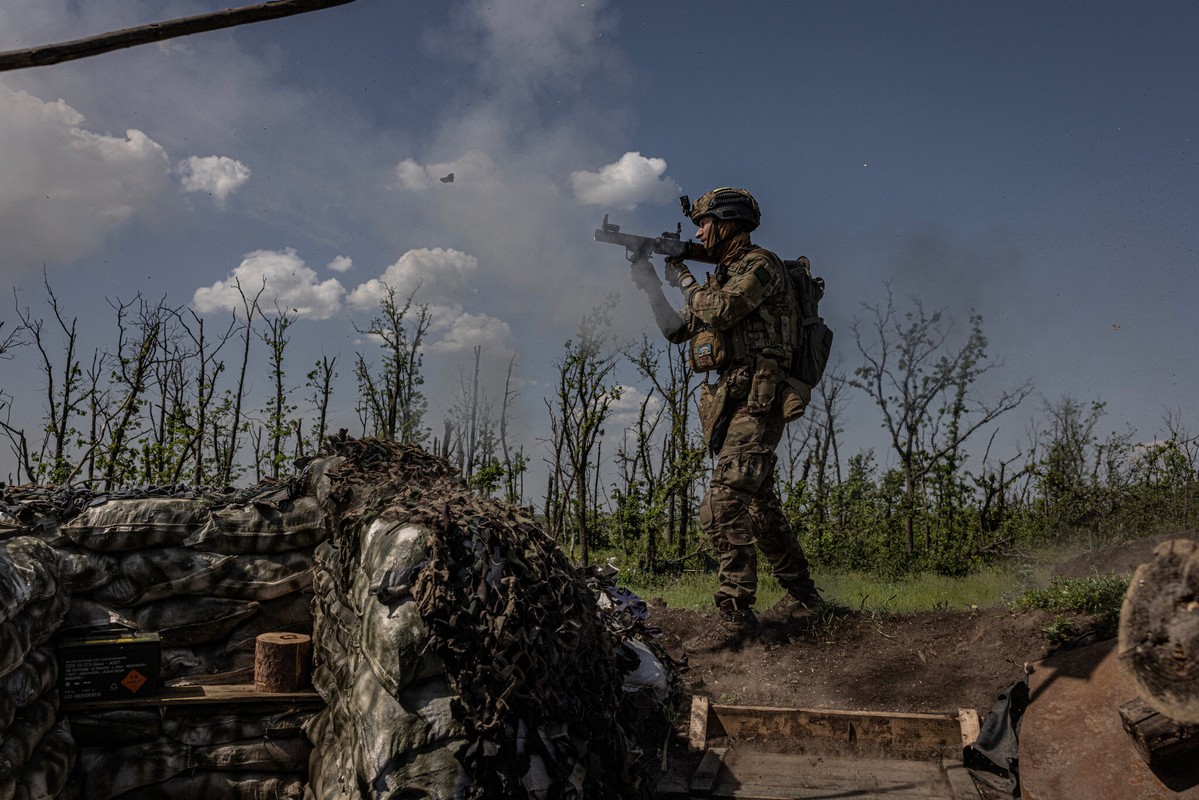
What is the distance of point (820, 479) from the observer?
10.7 meters

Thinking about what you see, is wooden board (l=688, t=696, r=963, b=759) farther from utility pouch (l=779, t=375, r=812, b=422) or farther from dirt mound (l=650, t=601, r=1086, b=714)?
utility pouch (l=779, t=375, r=812, b=422)

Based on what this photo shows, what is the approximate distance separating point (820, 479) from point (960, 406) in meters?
1.97

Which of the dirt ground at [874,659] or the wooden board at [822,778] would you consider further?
the dirt ground at [874,659]

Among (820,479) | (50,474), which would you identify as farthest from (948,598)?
(50,474)

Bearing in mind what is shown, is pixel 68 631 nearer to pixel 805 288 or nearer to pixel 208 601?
pixel 208 601

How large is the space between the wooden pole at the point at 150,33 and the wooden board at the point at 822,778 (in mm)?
3185

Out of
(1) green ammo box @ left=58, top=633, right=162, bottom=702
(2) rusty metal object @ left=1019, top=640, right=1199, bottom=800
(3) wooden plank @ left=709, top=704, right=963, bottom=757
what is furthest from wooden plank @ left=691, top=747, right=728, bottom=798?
(1) green ammo box @ left=58, top=633, right=162, bottom=702

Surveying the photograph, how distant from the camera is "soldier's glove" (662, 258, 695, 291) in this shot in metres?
5.69

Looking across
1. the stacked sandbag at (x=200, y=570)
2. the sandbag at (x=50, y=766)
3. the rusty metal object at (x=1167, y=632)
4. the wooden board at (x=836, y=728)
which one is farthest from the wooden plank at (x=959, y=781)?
the sandbag at (x=50, y=766)

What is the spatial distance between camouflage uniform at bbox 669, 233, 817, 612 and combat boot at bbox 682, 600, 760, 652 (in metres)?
0.03

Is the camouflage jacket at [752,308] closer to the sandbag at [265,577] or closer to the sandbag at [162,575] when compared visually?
the sandbag at [265,577]

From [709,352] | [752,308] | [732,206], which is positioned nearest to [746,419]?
[709,352]

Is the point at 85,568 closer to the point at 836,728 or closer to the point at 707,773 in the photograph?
the point at 707,773

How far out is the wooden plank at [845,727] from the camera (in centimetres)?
377
